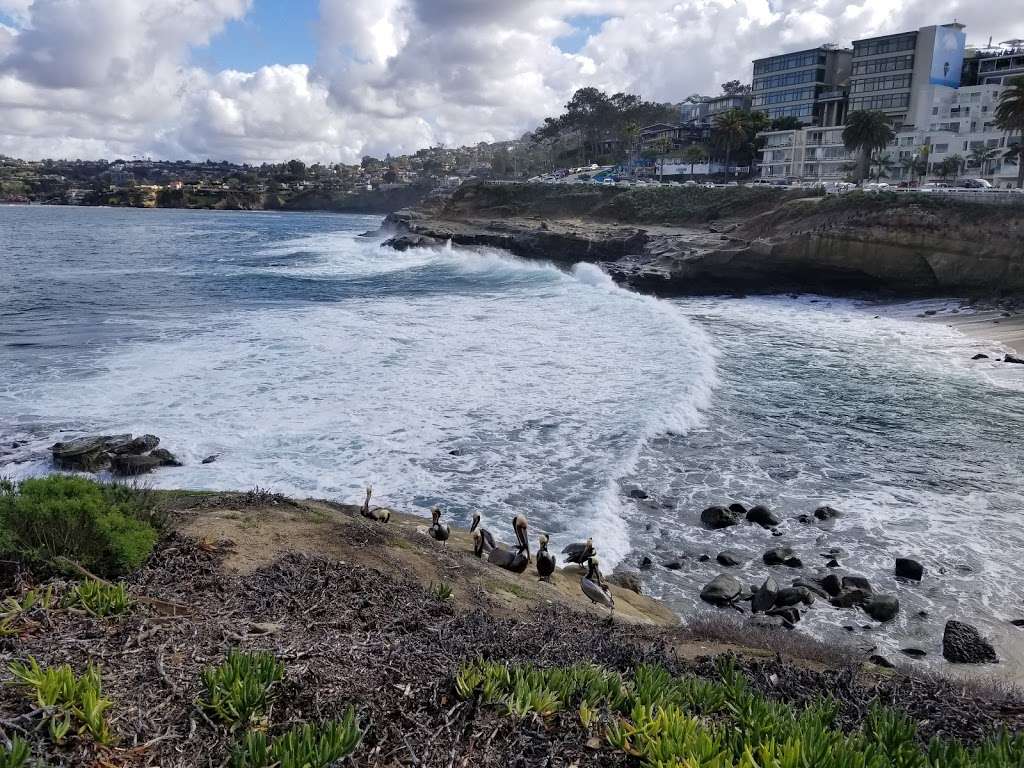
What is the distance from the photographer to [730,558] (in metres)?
11.5

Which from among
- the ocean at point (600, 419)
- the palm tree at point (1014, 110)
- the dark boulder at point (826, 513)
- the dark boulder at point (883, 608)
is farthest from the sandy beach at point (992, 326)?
the dark boulder at point (883, 608)

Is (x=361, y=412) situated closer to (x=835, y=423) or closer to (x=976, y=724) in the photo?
(x=835, y=423)

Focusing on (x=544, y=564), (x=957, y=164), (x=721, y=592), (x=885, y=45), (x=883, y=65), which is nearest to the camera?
(x=544, y=564)

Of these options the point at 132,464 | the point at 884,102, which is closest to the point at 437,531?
the point at 132,464

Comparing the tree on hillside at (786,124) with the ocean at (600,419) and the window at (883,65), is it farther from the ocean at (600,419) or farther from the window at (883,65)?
the ocean at (600,419)

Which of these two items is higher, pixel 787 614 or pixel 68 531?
pixel 68 531

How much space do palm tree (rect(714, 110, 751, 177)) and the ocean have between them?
45.2 m

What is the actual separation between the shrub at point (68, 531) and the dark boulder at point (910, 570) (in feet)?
34.5

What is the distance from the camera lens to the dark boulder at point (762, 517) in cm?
1284

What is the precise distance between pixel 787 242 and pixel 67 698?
42.0 meters

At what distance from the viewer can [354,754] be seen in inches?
156

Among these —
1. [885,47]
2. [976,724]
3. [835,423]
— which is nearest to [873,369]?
[835,423]

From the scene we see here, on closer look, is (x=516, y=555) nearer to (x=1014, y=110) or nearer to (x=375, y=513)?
(x=375, y=513)

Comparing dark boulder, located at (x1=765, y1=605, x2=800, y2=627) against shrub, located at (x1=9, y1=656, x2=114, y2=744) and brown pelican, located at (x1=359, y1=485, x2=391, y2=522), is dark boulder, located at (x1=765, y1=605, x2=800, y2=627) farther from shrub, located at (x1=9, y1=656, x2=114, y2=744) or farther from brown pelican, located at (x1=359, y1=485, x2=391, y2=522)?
shrub, located at (x1=9, y1=656, x2=114, y2=744)
